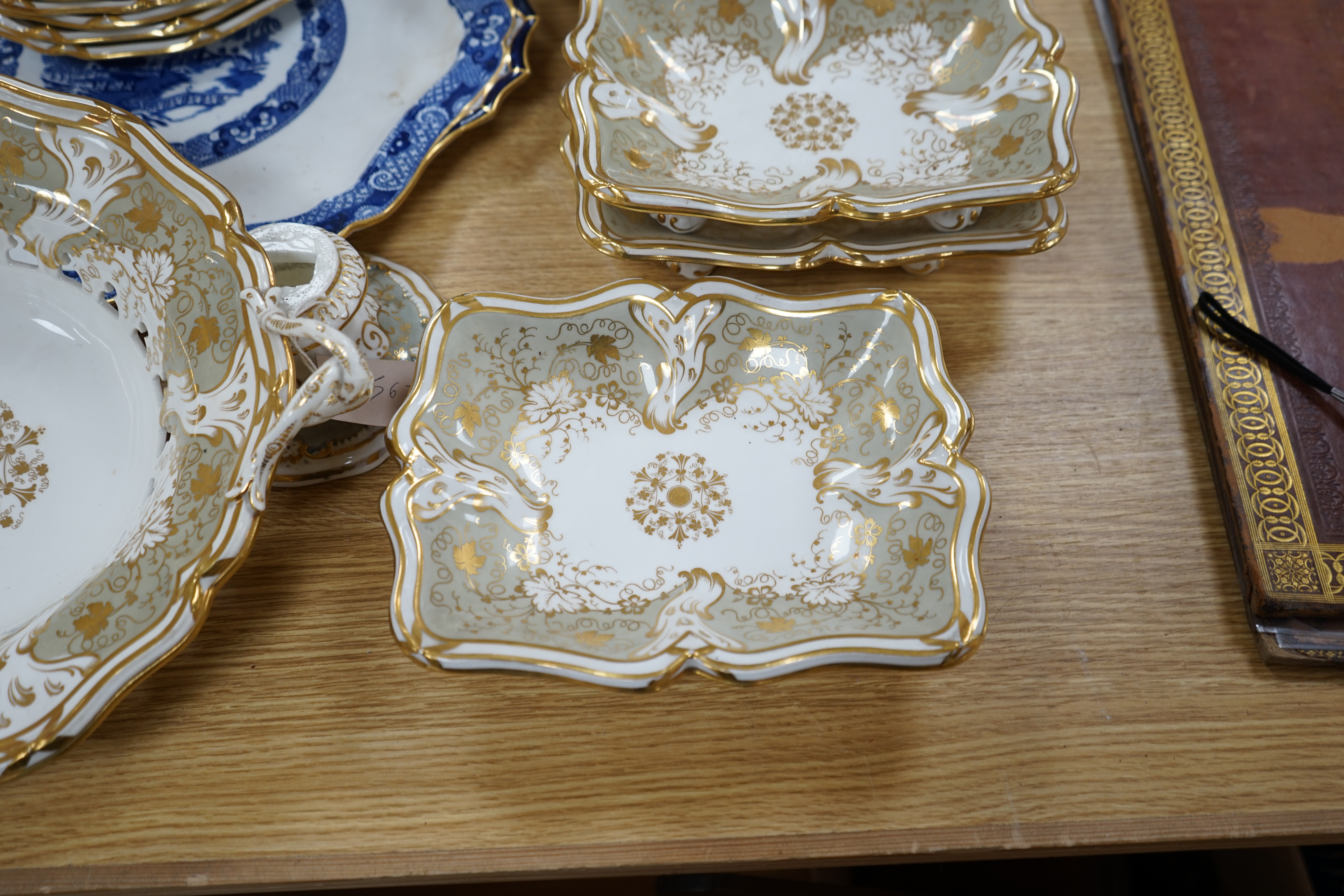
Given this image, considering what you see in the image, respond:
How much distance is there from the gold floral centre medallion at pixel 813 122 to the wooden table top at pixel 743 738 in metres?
0.29

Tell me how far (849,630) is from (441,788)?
→ 315 millimetres

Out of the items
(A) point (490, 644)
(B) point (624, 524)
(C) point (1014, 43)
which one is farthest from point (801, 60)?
(A) point (490, 644)

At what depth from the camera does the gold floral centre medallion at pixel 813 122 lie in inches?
30.5

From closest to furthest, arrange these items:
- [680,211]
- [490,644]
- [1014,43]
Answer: [490,644], [680,211], [1014,43]

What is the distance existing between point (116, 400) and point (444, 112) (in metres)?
0.38

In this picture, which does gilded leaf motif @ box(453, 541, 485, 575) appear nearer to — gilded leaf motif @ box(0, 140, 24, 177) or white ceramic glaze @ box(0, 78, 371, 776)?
white ceramic glaze @ box(0, 78, 371, 776)

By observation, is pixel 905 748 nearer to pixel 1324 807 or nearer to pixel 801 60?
pixel 1324 807

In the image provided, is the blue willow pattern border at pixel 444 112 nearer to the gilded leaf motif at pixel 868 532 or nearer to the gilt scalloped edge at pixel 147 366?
the gilt scalloped edge at pixel 147 366

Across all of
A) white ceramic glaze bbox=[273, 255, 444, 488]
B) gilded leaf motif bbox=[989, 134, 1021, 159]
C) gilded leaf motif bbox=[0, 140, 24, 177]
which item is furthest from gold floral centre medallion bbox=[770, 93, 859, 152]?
gilded leaf motif bbox=[0, 140, 24, 177]

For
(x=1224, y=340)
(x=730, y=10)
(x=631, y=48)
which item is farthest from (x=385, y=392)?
(x=1224, y=340)

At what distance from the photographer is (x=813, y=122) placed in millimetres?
786

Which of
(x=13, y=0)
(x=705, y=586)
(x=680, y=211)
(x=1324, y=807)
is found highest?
(x=13, y=0)

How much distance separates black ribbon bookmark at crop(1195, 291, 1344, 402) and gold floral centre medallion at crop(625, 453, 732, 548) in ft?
1.48

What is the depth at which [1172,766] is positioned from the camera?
59 centimetres
